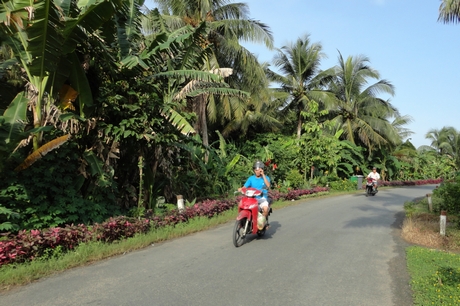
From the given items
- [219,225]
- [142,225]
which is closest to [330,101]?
[219,225]

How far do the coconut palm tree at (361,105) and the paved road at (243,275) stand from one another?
22652 millimetres

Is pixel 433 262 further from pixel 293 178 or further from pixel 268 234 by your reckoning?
pixel 293 178

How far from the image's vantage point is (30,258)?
223 inches

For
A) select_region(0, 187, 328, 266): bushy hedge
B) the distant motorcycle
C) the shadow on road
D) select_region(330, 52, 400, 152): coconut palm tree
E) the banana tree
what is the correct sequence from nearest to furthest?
select_region(0, 187, 328, 266): bushy hedge → the banana tree → the shadow on road → the distant motorcycle → select_region(330, 52, 400, 152): coconut palm tree

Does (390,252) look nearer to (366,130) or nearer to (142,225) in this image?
(142,225)

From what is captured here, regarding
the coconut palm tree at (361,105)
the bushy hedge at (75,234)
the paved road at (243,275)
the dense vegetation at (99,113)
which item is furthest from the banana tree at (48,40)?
the coconut palm tree at (361,105)

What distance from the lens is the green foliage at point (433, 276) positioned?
443 cm

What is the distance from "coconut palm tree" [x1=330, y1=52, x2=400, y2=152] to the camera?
95.8ft

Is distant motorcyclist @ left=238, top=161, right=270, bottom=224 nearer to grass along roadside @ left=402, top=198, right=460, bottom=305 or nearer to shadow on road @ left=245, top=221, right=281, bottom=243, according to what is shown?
shadow on road @ left=245, top=221, right=281, bottom=243

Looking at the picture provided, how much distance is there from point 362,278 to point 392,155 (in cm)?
3391

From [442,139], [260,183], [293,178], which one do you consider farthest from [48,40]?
[442,139]

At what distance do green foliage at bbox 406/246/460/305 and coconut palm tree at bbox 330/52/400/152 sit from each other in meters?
23.2

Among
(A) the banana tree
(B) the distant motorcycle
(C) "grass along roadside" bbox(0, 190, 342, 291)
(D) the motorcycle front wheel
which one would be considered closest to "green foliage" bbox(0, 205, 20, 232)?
→ (C) "grass along roadside" bbox(0, 190, 342, 291)

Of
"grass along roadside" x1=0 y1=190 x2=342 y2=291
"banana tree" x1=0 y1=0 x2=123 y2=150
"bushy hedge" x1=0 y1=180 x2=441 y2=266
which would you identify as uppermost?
"banana tree" x1=0 y1=0 x2=123 y2=150
